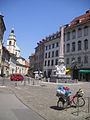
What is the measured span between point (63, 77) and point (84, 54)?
48.5 ft

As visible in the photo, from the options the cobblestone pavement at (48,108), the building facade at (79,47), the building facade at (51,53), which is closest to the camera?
the cobblestone pavement at (48,108)

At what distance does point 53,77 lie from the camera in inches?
1328

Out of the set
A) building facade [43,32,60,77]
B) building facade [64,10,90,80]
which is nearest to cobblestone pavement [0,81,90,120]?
building facade [64,10,90,80]

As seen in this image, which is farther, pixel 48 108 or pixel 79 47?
pixel 79 47

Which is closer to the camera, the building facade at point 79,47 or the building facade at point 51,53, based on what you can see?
the building facade at point 79,47

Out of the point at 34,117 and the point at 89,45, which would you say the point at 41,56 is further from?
the point at 34,117

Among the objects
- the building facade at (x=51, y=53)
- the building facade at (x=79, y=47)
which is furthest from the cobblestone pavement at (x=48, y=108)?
the building facade at (x=51, y=53)

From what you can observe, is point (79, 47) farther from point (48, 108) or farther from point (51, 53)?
point (48, 108)

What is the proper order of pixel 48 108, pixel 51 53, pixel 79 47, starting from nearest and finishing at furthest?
pixel 48 108 < pixel 79 47 < pixel 51 53

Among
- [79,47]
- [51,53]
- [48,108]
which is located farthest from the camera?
[51,53]

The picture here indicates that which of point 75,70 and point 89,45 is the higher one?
point 89,45

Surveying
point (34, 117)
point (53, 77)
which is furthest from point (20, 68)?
point (34, 117)

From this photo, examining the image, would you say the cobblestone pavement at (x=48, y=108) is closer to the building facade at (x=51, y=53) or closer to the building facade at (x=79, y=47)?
the building facade at (x=79, y=47)

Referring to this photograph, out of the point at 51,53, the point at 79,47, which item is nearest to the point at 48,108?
the point at 79,47
